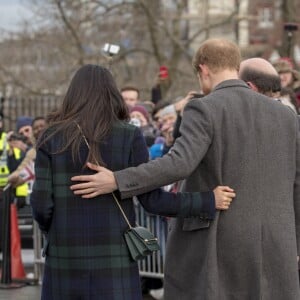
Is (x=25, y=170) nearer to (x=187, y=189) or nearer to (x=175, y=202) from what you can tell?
(x=187, y=189)

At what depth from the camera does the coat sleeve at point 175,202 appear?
5195 millimetres

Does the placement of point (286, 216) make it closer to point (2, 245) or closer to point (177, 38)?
point (2, 245)

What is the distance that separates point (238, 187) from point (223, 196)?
4.7 inches

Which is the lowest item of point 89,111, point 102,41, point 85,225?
point 85,225

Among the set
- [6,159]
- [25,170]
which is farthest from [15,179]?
[6,159]

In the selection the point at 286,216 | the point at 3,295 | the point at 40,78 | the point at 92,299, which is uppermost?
the point at 40,78

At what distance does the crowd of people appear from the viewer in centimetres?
509

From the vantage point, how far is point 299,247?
5.64 meters

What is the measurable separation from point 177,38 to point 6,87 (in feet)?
18.9

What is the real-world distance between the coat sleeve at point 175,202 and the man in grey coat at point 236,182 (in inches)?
2.5

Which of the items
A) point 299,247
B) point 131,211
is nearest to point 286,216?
point 299,247

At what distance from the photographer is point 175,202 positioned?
205 inches

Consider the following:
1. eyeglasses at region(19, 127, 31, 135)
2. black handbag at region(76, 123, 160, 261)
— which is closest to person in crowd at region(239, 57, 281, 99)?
black handbag at region(76, 123, 160, 261)

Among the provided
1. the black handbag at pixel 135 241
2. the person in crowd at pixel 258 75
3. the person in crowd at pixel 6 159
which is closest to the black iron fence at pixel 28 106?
the person in crowd at pixel 6 159
